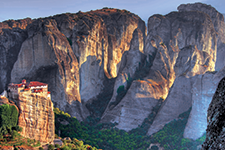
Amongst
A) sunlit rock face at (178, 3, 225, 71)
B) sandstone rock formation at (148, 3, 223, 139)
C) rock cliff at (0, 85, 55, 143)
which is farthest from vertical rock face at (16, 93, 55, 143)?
sunlit rock face at (178, 3, 225, 71)

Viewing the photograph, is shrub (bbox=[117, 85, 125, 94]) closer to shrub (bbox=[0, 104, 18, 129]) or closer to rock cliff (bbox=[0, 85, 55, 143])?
rock cliff (bbox=[0, 85, 55, 143])

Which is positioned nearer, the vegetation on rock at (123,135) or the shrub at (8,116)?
the shrub at (8,116)

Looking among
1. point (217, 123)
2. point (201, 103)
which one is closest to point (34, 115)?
point (217, 123)

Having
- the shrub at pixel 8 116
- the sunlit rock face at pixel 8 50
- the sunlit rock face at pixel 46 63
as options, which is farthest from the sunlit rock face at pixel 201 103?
the sunlit rock face at pixel 8 50

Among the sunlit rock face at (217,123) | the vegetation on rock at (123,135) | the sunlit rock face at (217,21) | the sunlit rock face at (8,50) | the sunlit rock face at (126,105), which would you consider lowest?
the vegetation on rock at (123,135)

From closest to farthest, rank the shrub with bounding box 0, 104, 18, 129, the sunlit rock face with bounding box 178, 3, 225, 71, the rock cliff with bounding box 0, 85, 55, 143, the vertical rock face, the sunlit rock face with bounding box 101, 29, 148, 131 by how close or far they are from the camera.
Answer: the shrub with bounding box 0, 104, 18, 129 < the rock cliff with bounding box 0, 85, 55, 143 < the vertical rock face < the sunlit rock face with bounding box 101, 29, 148, 131 < the sunlit rock face with bounding box 178, 3, 225, 71

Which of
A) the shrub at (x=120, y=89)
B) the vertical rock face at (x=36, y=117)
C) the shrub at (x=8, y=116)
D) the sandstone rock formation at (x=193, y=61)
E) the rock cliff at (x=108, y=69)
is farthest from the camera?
the shrub at (x=120, y=89)

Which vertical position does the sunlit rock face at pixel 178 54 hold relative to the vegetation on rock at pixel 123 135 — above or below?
above

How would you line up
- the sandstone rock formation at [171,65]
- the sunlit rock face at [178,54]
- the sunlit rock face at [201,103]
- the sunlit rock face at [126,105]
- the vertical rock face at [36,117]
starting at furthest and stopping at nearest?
the sunlit rock face at [126,105], the sandstone rock formation at [171,65], the sunlit rock face at [178,54], the sunlit rock face at [201,103], the vertical rock face at [36,117]

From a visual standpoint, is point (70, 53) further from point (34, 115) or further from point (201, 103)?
point (201, 103)

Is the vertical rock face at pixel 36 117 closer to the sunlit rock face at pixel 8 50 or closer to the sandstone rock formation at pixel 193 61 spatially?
the sandstone rock formation at pixel 193 61
